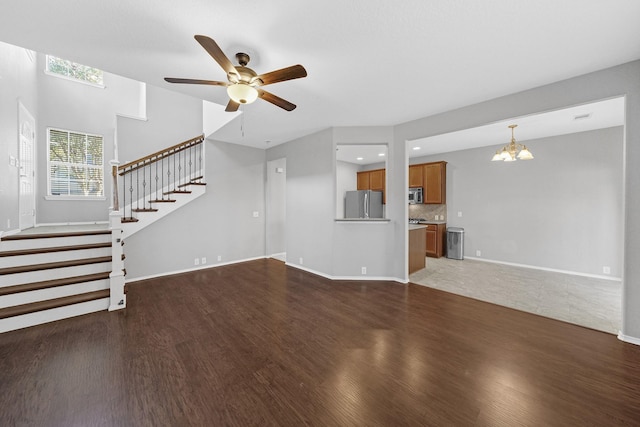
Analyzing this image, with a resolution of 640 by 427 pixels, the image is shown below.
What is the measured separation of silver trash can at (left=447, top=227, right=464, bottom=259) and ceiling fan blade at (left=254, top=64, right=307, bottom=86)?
5548mm

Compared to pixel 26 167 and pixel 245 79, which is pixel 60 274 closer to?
pixel 26 167

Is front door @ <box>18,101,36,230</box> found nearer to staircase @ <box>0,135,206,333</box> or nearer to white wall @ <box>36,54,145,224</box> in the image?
white wall @ <box>36,54,145,224</box>

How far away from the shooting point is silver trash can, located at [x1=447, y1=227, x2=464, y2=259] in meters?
5.88

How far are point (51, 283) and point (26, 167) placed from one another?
101 inches

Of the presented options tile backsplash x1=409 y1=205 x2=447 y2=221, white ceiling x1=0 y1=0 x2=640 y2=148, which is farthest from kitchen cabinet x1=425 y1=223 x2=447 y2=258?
white ceiling x1=0 y1=0 x2=640 y2=148

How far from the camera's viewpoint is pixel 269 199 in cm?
609

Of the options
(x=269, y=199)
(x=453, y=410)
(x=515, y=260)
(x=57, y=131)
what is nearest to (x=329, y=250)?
(x=269, y=199)

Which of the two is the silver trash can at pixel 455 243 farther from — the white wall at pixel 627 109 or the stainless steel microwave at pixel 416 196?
the white wall at pixel 627 109

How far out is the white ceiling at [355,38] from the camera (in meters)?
1.71

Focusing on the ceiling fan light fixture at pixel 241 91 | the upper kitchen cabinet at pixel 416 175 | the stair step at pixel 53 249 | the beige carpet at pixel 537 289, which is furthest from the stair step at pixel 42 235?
the upper kitchen cabinet at pixel 416 175

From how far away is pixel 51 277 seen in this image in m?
2.95

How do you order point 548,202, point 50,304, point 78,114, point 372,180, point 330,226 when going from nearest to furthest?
point 50,304
point 330,226
point 548,202
point 78,114
point 372,180

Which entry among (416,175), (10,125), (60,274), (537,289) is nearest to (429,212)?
Answer: (416,175)

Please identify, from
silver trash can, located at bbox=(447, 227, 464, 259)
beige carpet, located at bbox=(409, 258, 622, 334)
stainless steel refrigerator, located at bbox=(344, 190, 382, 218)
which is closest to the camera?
beige carpet, located at bbox=(409, 258, 622, 334)
